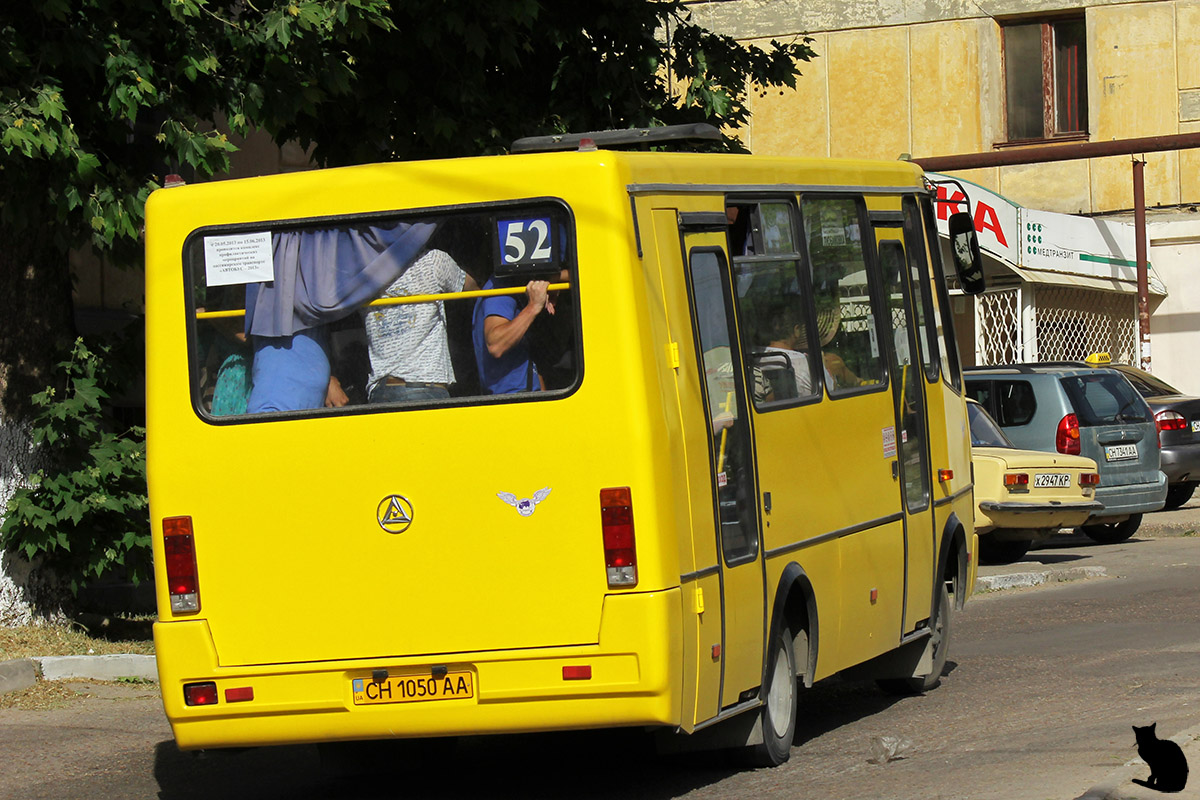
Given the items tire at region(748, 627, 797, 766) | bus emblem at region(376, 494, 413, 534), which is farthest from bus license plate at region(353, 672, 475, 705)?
tire at region(748, 627, 797, 766)

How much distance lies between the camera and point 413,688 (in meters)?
7.25

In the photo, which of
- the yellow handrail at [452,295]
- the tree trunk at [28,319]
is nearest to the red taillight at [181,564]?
the yellow handrail at [452,295]

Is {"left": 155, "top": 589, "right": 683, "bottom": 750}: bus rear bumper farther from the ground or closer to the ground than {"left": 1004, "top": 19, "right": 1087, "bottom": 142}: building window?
closer to the ground

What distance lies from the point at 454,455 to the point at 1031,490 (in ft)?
34.7

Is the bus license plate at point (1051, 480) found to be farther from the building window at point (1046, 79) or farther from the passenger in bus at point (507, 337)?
the building window at point (1046, 79)

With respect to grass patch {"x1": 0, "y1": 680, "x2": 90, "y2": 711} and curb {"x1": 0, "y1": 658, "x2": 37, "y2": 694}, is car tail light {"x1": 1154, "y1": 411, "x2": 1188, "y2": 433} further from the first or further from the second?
curb {"x1": 0, "y1": 658, "x2": 37, "y2": 694}

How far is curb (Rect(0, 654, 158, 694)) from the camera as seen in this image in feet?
37.9

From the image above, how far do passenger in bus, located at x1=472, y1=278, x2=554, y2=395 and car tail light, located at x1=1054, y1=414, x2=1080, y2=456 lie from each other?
12343mm

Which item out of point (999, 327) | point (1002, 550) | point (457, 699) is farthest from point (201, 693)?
point (999, 327)

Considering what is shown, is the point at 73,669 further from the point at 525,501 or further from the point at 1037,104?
the point at 1037,104

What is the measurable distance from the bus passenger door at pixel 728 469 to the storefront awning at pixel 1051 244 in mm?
17247

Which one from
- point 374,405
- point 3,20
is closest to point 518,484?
point 374,405

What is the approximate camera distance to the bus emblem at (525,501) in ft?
23.6

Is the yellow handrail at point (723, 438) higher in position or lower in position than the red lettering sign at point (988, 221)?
lower
